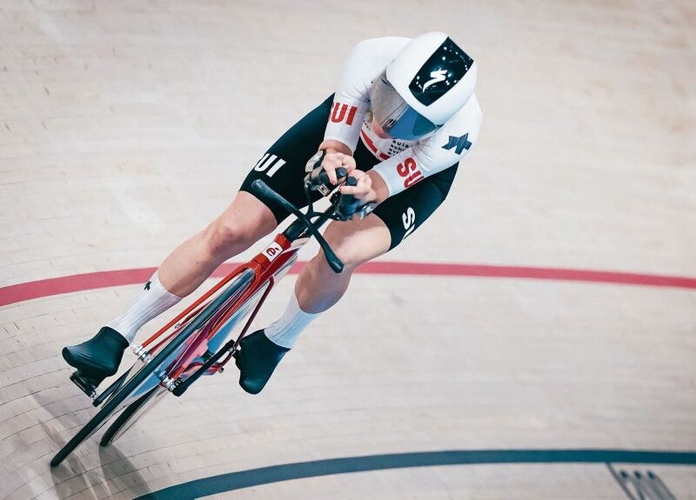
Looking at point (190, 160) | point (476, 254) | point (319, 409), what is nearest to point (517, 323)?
point (476, 254)

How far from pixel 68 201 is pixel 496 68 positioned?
9.03 ft

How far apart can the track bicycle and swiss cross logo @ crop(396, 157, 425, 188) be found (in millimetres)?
188

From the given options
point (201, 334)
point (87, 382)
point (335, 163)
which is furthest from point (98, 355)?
point (335, 163)

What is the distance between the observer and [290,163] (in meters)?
2.73

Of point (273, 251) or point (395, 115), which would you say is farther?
point (273, 251)

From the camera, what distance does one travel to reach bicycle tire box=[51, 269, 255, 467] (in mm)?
2512

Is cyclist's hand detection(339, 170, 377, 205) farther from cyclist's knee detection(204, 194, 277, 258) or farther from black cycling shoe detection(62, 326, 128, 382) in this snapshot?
black cycling shoe detection(62, 326, 128, 382)

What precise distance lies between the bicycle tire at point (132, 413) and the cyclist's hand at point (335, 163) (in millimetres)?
867

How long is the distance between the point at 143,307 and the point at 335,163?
79cm

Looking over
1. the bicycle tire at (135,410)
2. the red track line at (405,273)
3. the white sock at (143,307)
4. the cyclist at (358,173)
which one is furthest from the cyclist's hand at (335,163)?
the red track line at (405,273)

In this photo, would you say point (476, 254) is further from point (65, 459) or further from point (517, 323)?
point (65, 459)

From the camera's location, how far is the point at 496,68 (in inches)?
212

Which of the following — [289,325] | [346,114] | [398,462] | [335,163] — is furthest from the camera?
[398,462]

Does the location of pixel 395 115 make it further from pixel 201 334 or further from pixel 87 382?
pixel 87 382
